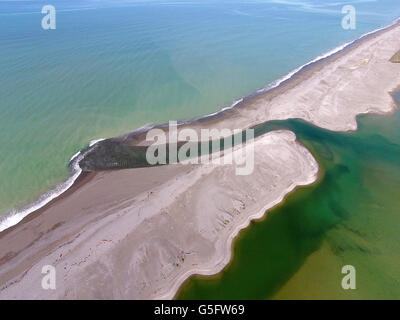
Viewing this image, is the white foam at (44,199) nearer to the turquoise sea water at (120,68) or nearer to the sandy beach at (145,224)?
the sandy beach at (145,224)

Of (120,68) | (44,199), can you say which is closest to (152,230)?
(44,199)

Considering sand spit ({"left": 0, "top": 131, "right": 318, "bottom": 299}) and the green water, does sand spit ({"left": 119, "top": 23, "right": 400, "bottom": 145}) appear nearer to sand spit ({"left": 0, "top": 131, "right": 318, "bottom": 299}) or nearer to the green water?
the green water

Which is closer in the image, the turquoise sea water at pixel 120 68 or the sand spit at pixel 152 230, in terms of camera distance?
the sand spit at pixel 152 230

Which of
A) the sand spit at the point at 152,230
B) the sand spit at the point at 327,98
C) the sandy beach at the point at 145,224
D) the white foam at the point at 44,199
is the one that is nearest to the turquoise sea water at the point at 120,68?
the white foam at the point at 44,199

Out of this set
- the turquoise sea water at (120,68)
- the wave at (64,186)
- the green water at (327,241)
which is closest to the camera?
the green water at (327,241)

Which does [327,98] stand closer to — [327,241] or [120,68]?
[327,241]

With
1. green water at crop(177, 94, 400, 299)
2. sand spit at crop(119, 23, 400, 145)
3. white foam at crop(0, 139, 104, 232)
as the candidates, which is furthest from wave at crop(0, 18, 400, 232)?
green water at crop(177, 94, 400, 299)
